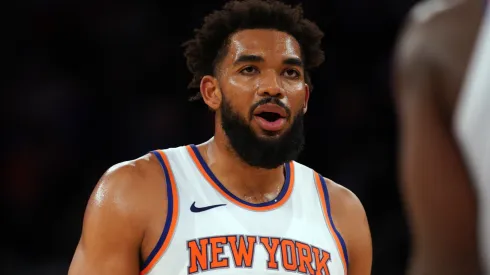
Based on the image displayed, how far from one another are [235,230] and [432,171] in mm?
2473

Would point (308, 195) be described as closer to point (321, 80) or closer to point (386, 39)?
point (321, 80)

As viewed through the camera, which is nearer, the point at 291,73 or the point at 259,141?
the point at 259,141

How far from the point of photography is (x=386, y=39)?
23.8 feet

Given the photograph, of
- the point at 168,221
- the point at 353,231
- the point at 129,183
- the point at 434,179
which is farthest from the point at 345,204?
the point at 434,179

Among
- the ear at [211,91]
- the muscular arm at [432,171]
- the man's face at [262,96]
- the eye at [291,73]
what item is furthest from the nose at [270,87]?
the muscular arm at [432,171]

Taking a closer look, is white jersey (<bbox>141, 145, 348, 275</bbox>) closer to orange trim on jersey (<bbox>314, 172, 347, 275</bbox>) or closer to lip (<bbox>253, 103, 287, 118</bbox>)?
orange trim on jersey (<bbox>314, 172, 347, 275</bbox>)

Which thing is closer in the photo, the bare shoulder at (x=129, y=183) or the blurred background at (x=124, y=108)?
the bare shoulder at (x=129, y=183)

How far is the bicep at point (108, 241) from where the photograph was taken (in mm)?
3391

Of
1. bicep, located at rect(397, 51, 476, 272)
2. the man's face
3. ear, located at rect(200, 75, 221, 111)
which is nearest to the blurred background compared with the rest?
ear, located at rect(200, 75, 221, 111)

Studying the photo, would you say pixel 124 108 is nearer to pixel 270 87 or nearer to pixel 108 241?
pixel 270 87

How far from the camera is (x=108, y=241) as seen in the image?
11.2 feet

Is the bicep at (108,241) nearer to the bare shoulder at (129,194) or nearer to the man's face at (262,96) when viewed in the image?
the bare shoulder at (129,194)

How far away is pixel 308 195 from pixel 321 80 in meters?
3.11

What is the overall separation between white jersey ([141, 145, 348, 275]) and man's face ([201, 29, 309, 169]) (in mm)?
204
